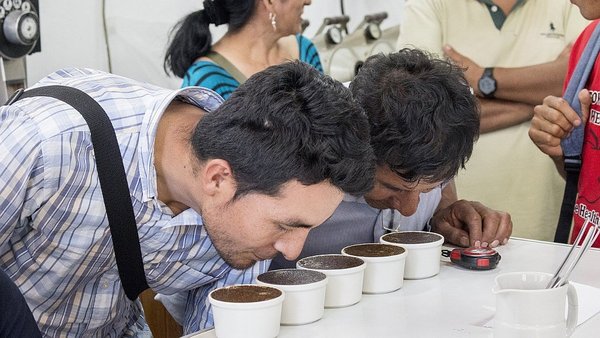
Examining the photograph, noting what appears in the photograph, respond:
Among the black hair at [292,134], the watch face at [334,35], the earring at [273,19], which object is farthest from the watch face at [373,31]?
the black hair at [292,134]

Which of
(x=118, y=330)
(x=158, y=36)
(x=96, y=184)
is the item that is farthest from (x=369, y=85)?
(x=158, y=36)

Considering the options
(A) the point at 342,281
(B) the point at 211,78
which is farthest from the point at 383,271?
(B) the point at 211,78

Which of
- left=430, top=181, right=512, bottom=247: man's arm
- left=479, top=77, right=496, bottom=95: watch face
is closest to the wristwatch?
left=479, top=77, right=496, bottom=95: watch face

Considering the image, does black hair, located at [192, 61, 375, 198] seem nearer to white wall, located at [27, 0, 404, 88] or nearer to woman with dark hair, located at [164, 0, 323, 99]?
woman with dark hair, located at [164, 0, 323, 99]

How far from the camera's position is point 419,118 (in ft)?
4.94

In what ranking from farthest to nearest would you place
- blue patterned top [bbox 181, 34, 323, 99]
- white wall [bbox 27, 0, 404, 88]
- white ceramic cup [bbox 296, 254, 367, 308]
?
white wall [bbox 27, 0, 404, 88] → blue patterned top [bbox 181, 34, 323, 99] → white ceramic cup [bbox 296, 254, 367, 308]

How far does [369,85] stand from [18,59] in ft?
3.93

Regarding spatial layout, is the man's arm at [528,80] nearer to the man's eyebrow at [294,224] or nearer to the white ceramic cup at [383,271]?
the white ceramic cup at [383,271]

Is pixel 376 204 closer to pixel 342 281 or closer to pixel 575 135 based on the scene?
pixel 342 281

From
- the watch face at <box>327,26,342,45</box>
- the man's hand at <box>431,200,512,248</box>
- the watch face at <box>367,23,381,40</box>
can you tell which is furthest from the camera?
the watch face at <box>367,23,381,40</box>

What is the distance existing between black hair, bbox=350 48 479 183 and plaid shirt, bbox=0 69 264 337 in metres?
0.29

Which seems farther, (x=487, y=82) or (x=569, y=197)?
(x=487, y=82)

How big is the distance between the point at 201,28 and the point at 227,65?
0.15 metres

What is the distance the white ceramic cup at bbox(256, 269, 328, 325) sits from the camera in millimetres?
1275
